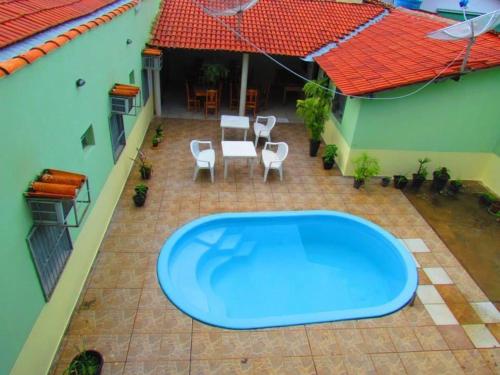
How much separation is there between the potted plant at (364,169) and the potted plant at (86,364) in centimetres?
900

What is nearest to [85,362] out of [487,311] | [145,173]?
[145,173]

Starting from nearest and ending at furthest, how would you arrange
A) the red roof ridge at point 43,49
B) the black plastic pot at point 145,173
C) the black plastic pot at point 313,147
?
the red roof ridge at point 43,49 → the black plastic pot at point 145,173 → the black plastic pot at point 313,147

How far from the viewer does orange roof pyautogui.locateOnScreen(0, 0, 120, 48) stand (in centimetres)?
527

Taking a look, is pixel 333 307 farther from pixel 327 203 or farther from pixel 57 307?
pixel 57 307

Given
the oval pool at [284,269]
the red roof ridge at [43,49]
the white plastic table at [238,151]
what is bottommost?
the oval pool at [284,269]

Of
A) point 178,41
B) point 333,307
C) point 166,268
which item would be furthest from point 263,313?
point 178,41

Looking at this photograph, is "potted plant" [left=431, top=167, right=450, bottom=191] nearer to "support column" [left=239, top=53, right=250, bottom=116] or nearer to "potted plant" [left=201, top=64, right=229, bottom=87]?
"support column" [left=239, top=53, right=250, bottom=116]

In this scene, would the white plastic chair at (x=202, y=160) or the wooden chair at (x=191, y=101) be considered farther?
the wooden chair at (x=191, y=101)

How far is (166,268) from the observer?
8453 millimetres

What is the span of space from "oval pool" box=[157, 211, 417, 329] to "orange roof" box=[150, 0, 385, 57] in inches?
327

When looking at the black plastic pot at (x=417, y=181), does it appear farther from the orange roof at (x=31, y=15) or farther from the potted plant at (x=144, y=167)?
the orange roof at (x=31, y=15)

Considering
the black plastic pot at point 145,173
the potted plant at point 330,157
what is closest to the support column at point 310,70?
the potted plant at point 330,157

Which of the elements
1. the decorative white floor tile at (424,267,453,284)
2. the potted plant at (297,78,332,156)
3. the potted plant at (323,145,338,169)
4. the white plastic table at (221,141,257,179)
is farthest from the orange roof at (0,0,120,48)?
the decorative white floor tile at (424,267,453,284)

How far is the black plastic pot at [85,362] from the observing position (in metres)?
5.99
